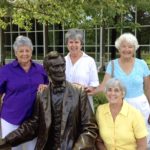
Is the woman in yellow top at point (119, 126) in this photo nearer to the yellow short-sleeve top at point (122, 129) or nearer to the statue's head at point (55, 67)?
the yellow short-sleeve top at point (122, 129)

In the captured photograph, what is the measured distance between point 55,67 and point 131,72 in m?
1.11

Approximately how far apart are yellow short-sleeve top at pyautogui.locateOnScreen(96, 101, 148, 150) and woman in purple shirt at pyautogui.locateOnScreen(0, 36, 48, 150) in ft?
2.35

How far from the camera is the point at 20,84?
13.2ft

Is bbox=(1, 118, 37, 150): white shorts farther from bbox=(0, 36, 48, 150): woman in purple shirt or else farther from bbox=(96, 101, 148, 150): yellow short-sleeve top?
bbox=(96, 101, 148, 150): yellow short-sleeve top

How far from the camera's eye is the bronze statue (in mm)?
3492

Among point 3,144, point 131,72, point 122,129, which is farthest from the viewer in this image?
point 131,72

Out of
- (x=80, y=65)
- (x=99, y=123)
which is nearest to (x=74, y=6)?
(x=80, y=65)

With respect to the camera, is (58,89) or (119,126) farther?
(119,126)

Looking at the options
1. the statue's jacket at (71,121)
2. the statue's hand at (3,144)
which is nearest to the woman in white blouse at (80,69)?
the statue's jacket at (71,121)

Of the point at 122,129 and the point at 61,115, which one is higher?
the point at 61,115

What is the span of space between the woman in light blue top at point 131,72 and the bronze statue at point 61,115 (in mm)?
802

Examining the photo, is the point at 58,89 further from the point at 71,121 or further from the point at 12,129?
the point at 12,129

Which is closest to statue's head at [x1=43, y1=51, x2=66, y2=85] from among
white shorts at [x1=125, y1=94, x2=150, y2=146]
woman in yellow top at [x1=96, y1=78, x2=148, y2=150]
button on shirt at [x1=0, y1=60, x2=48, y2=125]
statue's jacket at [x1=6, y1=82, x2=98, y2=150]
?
statue's jacket at [x1=6, y1=82, x2=98, y2=150]

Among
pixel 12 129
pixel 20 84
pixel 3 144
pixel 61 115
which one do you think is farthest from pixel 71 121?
pixel 12 129
